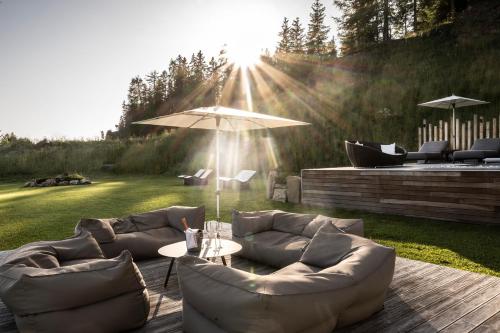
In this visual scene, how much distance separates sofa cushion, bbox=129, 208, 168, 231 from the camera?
14.5 ft

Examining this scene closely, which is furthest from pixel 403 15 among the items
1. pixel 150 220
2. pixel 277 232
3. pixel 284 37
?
pixel 150 220

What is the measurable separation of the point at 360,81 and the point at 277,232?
16.1 m

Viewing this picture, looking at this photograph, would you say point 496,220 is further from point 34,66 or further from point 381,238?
point 34,66

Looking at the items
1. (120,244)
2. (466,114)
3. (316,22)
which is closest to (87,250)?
(120,244)

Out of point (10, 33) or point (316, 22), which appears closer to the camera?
point (10, 33)

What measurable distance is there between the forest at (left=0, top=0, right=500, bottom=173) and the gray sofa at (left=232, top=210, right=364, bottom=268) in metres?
8.56

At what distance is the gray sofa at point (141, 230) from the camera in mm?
3873

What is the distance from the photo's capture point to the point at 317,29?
120ft

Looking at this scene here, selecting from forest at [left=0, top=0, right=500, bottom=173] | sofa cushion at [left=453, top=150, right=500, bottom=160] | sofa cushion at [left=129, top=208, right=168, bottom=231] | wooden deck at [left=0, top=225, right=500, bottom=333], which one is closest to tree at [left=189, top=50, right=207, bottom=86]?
forest at [left=0, top=0, right=500, bottom=173]

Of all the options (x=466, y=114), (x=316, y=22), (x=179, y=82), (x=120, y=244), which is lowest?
(x=120, y=244)

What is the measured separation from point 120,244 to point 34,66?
1237 cm

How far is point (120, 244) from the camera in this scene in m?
3.96

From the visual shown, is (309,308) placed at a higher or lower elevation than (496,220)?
higher

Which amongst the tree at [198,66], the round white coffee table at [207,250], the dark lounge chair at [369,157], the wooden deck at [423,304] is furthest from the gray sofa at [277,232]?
the tree at [198,66]
